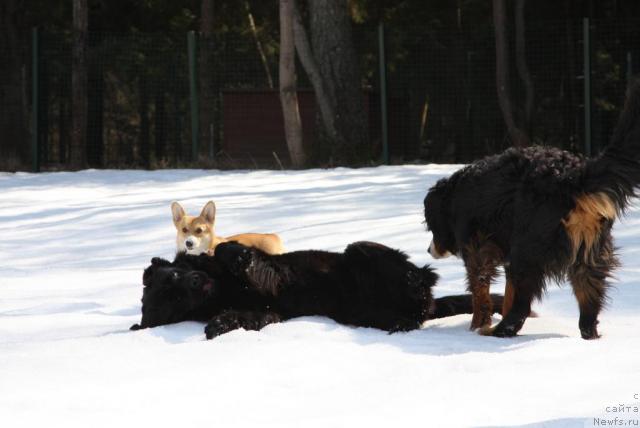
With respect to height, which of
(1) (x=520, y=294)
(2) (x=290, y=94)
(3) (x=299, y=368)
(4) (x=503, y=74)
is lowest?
(3) (x=299, y=368)

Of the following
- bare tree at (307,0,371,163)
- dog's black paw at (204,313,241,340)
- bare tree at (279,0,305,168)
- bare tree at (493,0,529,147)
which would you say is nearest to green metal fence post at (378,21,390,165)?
bare tree at (307,0,371,163)

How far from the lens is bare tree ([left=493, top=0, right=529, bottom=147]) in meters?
17.6

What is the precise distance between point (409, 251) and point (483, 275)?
3217 mm

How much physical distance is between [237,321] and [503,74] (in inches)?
522

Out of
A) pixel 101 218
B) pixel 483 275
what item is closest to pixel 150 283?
pixel 483 275

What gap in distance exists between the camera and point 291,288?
556 centimetres

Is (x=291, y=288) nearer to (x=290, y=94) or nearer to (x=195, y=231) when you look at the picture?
(x=195, y=231)

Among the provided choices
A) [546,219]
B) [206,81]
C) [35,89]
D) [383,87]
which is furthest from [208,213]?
[206,81]

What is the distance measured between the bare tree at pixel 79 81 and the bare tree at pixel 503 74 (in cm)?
675

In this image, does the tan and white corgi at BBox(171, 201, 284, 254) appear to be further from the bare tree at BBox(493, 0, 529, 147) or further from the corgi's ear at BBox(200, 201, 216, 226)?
the bare tree at BBox(493, 0, 529, 147)

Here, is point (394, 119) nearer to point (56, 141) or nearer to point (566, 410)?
point (56, 141)

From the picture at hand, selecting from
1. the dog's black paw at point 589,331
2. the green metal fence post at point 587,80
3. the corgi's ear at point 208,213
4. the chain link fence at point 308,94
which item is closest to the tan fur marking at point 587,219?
the dog's black paw at point 589,331

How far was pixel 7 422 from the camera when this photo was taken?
12.6ft

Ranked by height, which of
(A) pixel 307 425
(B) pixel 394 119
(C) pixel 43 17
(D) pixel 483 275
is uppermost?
(C) pixel 43 17
